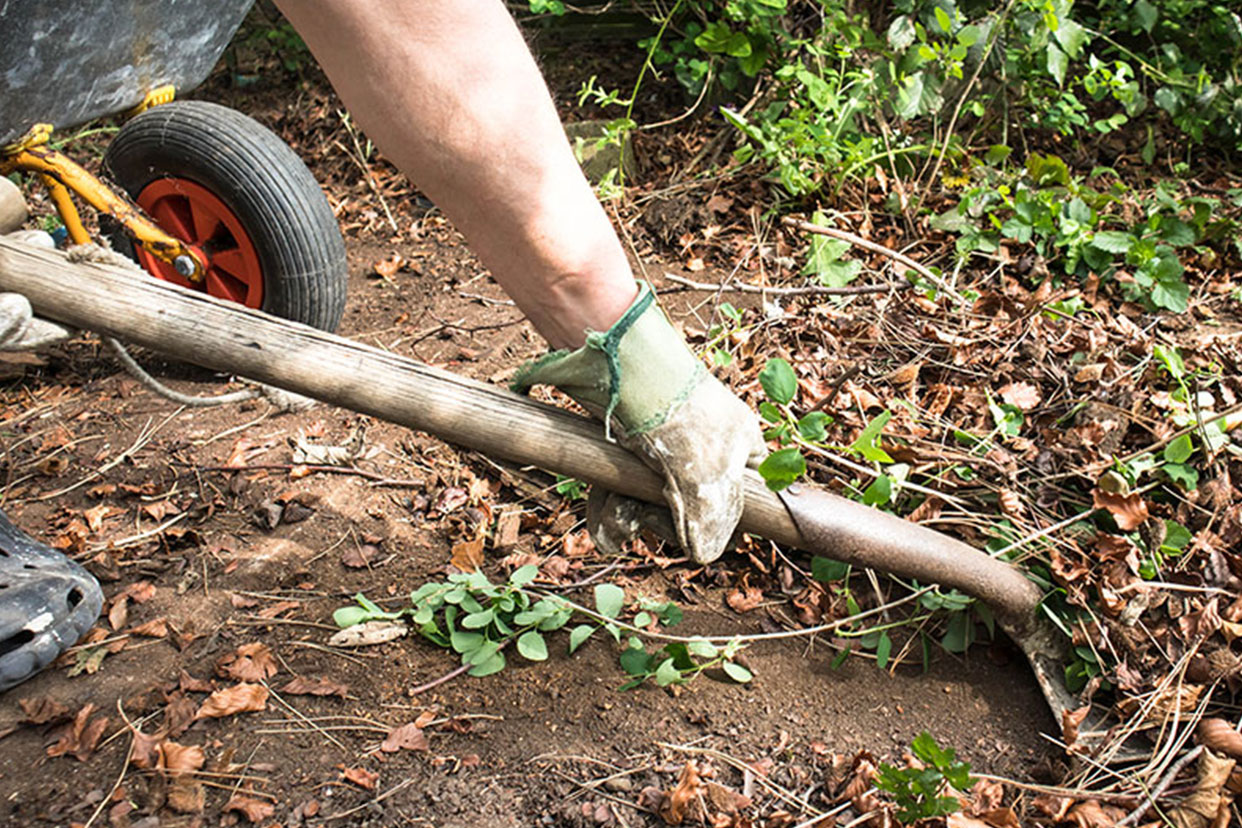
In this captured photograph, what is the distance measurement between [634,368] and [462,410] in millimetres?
306

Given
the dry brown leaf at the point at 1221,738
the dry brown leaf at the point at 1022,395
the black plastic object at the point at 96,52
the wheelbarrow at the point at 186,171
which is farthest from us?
the wheelbarrow at the point at 186,171

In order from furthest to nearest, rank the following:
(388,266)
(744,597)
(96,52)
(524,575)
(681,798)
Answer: (388,266) < (96,52) < (744,597) < (524,575) < (681,798)

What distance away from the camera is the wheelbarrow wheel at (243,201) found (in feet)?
9.03

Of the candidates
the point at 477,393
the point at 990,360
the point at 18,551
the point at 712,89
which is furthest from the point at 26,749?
the point at 712,89

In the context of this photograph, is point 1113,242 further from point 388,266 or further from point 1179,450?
point 388,266

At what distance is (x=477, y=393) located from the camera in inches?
64.8

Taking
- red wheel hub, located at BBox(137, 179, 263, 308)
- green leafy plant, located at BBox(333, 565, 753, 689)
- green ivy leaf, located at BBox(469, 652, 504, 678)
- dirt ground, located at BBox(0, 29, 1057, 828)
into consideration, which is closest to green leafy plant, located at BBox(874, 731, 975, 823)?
dirt ground, located at BBox(0, 29, 1057, 828)

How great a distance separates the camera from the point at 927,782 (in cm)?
148

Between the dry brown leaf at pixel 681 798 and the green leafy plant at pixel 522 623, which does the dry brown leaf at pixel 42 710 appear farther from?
the dry brown leaf at pixel 681 798

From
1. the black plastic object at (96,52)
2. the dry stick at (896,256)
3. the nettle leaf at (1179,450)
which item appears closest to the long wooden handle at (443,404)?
the nettle leaf at (1179,450)

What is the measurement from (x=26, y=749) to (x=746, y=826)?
47.5 inches

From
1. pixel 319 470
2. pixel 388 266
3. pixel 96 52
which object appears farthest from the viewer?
pixel 388 266

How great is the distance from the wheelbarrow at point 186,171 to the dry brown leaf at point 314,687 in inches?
51.5

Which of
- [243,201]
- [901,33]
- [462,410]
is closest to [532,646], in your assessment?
[462,410]
